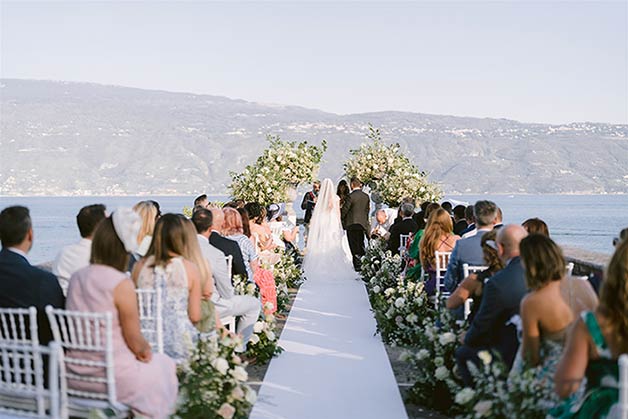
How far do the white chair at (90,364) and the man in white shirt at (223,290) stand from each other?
7.43 ft

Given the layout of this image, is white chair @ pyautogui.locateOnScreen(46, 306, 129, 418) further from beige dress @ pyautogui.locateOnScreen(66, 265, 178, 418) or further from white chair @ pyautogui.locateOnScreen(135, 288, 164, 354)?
white chair @ pyautogui.locateOnScreen(135, 288, 164, 354)

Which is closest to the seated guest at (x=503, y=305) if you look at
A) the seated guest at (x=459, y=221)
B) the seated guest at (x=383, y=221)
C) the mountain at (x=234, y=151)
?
the seated guest at (x=459, y=221)

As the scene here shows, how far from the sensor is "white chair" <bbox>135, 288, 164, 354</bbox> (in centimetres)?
489

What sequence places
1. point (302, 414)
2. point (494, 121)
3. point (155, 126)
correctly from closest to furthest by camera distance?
point (302, 414) < point (155, 126) < point (494, 121)

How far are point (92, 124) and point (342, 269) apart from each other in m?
154

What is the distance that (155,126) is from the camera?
161000 millimetres

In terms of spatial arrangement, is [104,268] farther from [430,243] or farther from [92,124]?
[92,124]

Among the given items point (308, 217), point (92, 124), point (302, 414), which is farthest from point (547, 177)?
point (302, 414)

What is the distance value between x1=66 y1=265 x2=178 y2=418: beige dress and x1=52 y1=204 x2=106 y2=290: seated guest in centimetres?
108

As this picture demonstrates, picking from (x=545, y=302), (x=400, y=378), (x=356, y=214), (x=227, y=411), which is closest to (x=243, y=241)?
(x=400, y=378)

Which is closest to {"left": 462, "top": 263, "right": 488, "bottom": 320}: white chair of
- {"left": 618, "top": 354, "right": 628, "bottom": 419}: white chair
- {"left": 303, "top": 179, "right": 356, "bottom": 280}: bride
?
{"left": 618, "top": 354, "right": 628, "bottom": 419}: white chair

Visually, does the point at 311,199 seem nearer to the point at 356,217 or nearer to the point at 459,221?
the point at 356,217

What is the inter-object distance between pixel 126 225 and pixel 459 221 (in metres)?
5.84

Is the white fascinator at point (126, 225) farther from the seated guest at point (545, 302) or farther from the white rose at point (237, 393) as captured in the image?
the seated guest at point (545, 302)
